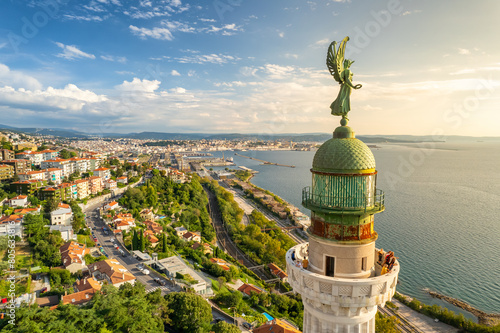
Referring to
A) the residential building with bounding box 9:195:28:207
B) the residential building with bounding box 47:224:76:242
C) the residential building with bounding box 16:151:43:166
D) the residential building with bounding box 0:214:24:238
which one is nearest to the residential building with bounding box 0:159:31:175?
the residential building with bounding box 16:151:43:166

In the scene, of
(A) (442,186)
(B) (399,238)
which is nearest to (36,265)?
(B) (399,238)

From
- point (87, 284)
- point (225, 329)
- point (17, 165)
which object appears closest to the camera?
point (225, 329)

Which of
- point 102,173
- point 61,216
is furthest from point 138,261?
point 102,173

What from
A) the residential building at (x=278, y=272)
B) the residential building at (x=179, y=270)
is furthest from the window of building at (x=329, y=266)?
the residential building at (x=278, y=272)

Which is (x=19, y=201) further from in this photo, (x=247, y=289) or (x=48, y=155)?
(x=48, y=155)

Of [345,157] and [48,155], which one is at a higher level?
[345,157]

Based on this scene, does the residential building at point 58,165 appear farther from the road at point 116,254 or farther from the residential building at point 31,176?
the road at point 116,254

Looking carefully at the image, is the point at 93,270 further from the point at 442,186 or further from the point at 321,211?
the point at 442,186

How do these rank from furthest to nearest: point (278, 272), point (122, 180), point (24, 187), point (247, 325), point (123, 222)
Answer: point (122, 180), point (24, 187), point (123, 222), point (278, 272), point (247, 325)
